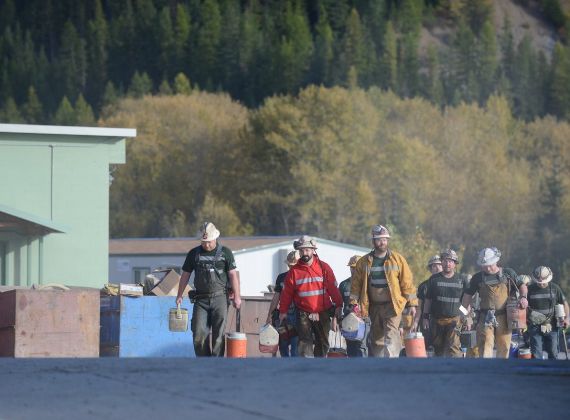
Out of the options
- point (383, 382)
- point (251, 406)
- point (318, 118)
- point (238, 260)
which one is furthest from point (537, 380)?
point (318, 118)

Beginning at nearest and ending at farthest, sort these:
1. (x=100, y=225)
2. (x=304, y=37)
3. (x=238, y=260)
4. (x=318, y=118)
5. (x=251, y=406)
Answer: (x=251, y=406)
(x=100, y=225)
(x=238, y=260)
(x=318, y=118)
(x=304, y=37)

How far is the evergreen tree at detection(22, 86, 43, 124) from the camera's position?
157 meters

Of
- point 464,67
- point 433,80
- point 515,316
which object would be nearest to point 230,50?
point 433,80

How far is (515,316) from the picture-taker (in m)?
18.8

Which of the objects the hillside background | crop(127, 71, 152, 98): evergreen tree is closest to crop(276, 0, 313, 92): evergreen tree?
crop(127, 71, 152, 98): evergreen tree

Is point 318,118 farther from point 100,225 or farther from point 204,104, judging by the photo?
point 100,225

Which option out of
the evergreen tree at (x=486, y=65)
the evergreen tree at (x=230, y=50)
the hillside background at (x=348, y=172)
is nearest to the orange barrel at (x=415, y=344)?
the hillside background at (x=348, y=172)

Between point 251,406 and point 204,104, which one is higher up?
point 204,104

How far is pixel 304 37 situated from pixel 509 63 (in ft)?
83.6

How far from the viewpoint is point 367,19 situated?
187000mm

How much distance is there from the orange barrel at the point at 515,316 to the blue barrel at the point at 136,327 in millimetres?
5676

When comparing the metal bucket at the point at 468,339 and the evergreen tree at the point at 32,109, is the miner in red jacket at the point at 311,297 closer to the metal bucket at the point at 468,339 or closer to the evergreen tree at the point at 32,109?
the metal bucket at the point at 468,339

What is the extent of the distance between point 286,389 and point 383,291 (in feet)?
22.0

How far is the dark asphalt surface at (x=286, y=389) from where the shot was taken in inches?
347
